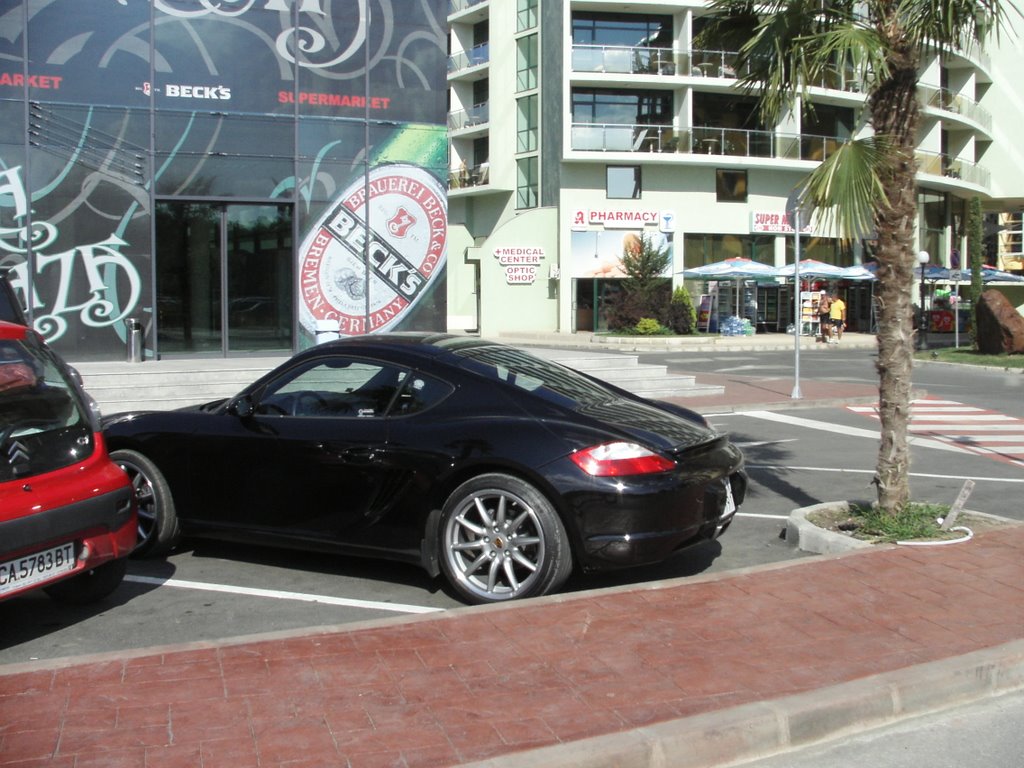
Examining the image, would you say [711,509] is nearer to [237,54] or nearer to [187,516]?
[187,516]

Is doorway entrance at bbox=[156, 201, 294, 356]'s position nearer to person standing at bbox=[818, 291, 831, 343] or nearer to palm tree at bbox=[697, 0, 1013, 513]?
palm tree at bbox=[697, 0, 1013, 513]

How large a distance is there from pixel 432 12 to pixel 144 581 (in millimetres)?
15920

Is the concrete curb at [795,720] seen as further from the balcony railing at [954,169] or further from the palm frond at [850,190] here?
the balcony railing at [954,169]

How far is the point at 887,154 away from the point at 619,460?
3031 millimetres

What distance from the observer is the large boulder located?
94.3 feet

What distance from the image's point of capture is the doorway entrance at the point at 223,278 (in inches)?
746

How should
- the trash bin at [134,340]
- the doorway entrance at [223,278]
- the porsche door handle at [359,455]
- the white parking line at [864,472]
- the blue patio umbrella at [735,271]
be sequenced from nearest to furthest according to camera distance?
the porsche door handle at [359,455]
the white parking line at [864,472]
the trash bin at [134,340]
the doorway entrance at [223,278]
the blue patio umbrella at [735,271]

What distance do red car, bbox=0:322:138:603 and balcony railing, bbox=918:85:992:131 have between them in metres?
48.9

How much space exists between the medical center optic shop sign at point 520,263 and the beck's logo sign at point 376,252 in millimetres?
25858

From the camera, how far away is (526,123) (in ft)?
154

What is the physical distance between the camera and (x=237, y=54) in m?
18.9

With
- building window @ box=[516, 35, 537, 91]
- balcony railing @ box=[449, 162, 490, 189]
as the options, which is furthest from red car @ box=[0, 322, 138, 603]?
balcony railing @ box=[449, 162, 490, 189]

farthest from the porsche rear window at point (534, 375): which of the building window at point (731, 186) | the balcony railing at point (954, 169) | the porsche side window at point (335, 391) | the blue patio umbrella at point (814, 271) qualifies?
the balcony railing at point (954, 169)

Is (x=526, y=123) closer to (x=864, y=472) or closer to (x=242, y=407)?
(x=864, y=472)
